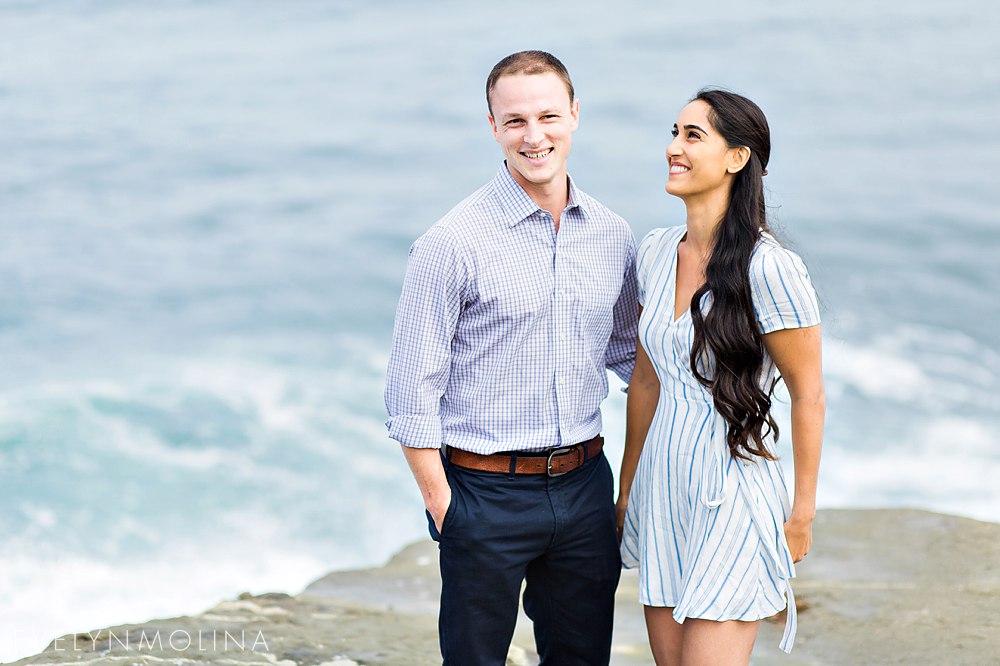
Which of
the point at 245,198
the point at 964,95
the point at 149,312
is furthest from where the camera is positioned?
the point at 964,95

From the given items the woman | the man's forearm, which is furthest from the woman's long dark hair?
the man's forearm

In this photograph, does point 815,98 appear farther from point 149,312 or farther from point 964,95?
point 149,312

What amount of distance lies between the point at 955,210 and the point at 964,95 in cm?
327

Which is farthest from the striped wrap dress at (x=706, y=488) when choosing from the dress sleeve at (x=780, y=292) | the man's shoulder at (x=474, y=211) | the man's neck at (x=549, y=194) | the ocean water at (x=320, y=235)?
the ocean water at (x=320, y=235)

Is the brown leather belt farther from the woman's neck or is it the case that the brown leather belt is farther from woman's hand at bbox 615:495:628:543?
the woman's neck

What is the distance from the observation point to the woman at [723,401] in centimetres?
253

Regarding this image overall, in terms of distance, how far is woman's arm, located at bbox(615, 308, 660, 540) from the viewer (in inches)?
113

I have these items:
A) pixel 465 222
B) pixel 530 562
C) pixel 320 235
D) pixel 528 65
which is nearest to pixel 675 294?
pixel 465 222

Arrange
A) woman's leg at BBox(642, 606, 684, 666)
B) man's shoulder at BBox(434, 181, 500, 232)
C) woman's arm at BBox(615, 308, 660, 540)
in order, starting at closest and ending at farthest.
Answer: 1. man's shoulder at BBox(434, 181, 500, 232)
2. woman's leg at BBox(642, 606, 684, 666)
3. woman's arm at BBox(615, 308, 660, 540)

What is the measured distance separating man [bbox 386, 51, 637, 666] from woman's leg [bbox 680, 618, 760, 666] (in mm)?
320

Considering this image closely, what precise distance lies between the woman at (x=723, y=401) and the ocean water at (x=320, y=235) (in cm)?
395

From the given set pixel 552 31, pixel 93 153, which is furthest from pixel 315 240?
pixel 552 31

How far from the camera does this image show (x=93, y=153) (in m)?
12.9

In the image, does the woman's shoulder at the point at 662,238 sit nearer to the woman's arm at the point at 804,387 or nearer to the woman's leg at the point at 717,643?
the woman's arm at the point at 804,387
